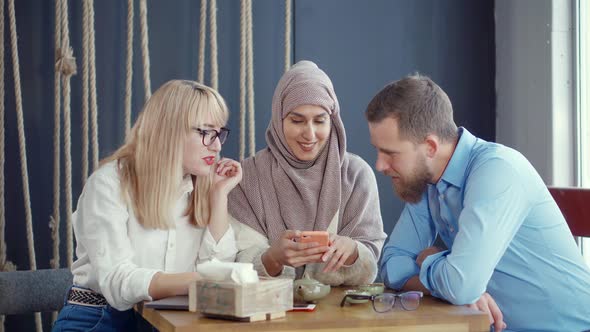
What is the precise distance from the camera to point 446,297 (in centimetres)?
212

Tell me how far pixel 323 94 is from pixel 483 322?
3.65 ft

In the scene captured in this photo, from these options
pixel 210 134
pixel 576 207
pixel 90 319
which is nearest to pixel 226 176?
pixel 210 134

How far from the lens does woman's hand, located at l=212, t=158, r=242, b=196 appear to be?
2.70 metres

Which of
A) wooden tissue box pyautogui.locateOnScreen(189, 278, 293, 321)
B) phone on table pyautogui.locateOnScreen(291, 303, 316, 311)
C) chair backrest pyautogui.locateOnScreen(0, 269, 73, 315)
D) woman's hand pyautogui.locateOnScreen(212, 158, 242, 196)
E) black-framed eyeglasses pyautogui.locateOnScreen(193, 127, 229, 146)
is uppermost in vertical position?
black-framed eyeglasses pyautogui.locateOnScreen(193, 127, 229, 146)

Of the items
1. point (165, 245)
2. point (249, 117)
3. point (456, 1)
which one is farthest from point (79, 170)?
point (456, 1)

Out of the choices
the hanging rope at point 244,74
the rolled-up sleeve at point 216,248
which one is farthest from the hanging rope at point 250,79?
the rolled-up sleeve at point 216,248

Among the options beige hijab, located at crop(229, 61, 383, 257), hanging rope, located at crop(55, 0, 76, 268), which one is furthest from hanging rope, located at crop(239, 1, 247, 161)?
hanging rope, located at crop(55, 0, 76, 268)

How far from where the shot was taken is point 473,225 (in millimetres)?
2125

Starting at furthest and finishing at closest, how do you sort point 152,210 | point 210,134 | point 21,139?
point 21,139 < point 210,134 < point 152,210

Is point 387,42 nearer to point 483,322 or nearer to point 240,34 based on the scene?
point 240,34

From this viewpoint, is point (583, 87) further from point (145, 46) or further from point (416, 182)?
point (145, 46)

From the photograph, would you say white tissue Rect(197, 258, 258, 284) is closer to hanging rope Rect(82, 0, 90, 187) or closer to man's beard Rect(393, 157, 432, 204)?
man's beard Rect(393, 157, 432, 204)

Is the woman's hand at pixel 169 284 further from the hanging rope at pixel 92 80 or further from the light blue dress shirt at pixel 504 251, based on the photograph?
the hanging rope at pixel 92 80

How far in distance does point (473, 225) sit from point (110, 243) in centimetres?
94
